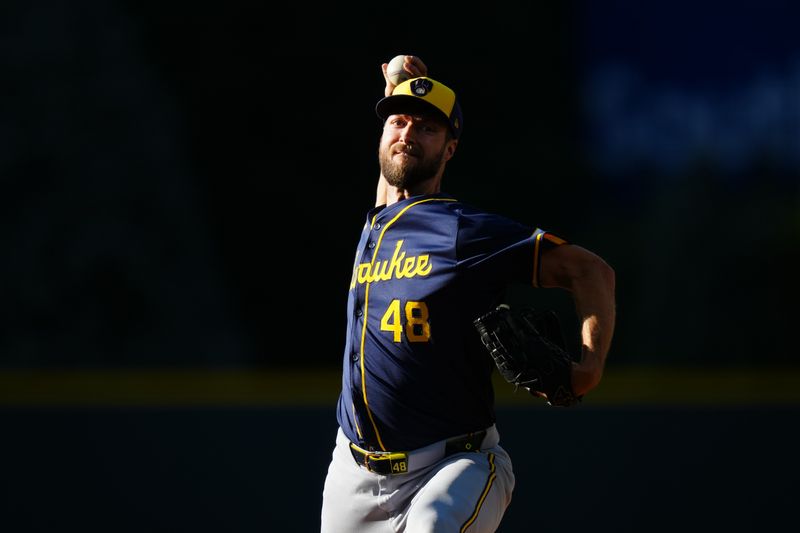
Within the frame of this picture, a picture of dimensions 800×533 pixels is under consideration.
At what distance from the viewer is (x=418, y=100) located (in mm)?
3137

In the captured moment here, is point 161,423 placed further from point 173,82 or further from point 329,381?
point 173,82

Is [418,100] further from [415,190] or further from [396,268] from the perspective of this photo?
[396,268]

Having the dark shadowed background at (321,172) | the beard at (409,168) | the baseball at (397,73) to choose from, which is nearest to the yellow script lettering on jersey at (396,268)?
the beard at (409,168)

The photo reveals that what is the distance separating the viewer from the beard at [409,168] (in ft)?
10.3

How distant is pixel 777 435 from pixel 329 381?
7.48ft

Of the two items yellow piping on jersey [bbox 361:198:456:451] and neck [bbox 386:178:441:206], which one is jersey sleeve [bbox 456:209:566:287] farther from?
neck [bbox 386:178:441:206]

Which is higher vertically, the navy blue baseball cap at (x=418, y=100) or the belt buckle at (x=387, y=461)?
the navy blue baseball cap at (x=418, y=100)

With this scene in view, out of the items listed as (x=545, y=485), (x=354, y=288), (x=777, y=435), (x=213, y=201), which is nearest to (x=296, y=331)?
(x=213, y=201)

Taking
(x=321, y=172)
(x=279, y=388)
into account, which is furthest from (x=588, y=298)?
(x=321, y=172)

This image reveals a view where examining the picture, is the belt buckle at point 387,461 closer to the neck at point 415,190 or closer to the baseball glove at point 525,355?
the baseball glove at point 525,355

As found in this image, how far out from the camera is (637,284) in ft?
20.8

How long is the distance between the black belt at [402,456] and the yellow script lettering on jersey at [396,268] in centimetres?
44

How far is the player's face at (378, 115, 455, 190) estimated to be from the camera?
3.14 meters

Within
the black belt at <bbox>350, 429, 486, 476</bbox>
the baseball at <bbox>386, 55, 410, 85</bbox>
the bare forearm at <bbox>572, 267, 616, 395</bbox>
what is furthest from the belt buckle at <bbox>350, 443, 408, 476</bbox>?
the baseball at <bbox>386, 55, 410, 85</bbox>
